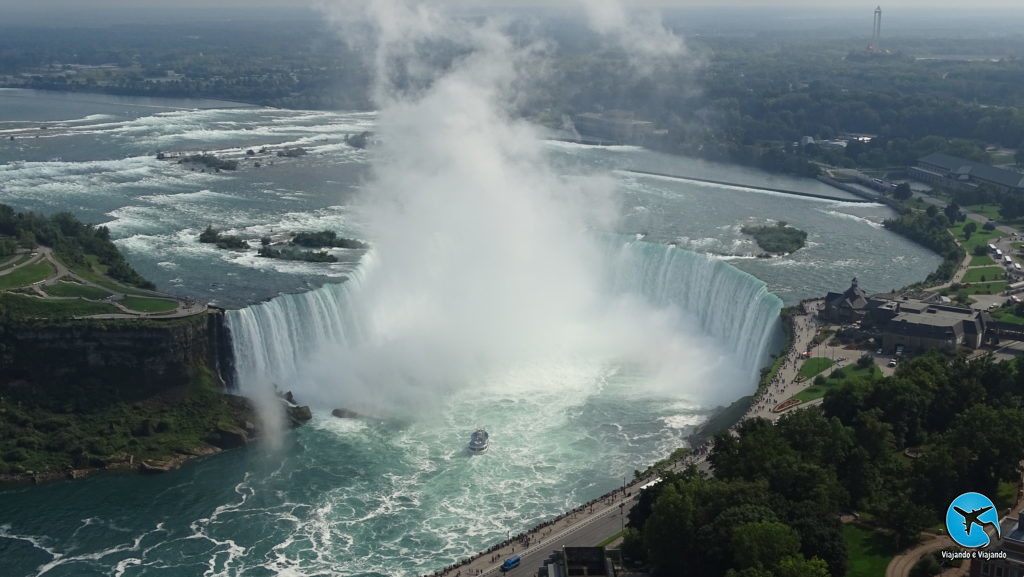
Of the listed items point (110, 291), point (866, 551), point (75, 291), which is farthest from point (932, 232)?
point (75, 291)

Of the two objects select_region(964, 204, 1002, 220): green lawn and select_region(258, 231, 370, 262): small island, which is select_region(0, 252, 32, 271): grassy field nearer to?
select_region(258, 231, 370, 262): small island

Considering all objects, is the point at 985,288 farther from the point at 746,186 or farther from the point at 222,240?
the point at 222,240

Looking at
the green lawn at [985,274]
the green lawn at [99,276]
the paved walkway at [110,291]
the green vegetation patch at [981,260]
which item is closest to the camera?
the paved walkway at [110,291]

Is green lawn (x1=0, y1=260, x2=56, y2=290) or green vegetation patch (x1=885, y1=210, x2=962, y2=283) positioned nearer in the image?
green lawn (x1=0, y1=260, x2=56, y2=290)

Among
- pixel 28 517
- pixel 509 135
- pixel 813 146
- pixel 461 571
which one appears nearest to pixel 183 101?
pixel 509 135

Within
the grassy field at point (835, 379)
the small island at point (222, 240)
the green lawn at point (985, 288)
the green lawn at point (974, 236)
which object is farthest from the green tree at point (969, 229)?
the small island at point (222, 240)

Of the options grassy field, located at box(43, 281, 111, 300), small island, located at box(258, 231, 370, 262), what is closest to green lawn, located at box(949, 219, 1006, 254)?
small island, located at box(258, 231, 370, 262)

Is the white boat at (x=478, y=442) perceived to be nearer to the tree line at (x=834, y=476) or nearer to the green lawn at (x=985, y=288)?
the tree line at (x=834, y=476)
